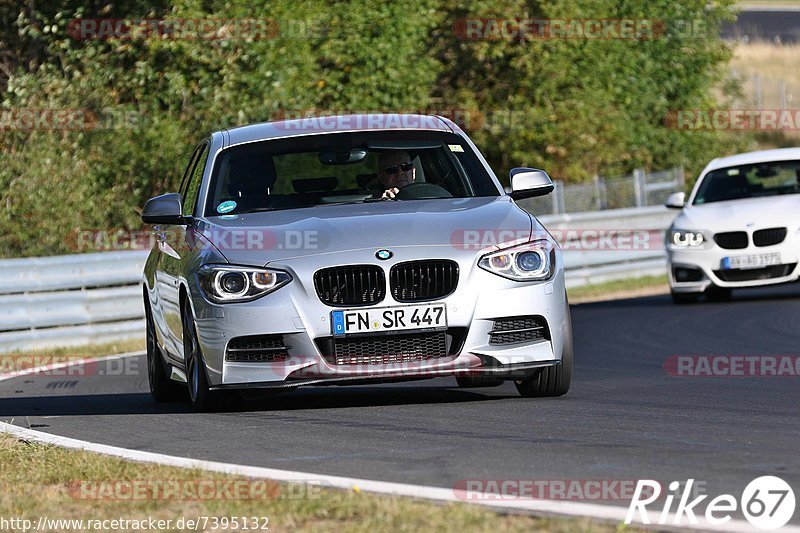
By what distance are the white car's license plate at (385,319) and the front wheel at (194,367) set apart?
0.90 metres

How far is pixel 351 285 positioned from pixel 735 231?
33.5 ft

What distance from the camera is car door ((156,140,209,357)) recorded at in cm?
931

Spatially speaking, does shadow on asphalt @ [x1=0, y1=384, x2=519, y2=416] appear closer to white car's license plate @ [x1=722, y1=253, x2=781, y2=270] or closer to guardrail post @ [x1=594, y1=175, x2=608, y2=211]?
white car's license plate @ [x1=722, y1=253, x2=781, y2=270]

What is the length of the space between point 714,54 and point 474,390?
27.7 meters

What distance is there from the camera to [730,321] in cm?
1527

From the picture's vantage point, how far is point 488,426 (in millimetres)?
7695

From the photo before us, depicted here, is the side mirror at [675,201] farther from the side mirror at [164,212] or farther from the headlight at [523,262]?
the headlight at [523,262]

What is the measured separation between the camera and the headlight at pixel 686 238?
18078 mm

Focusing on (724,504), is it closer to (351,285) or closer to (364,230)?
(351,285)

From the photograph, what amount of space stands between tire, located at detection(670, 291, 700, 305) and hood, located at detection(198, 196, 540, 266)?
9635mm

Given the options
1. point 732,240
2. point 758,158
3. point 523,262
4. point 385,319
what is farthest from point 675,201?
point 385,319

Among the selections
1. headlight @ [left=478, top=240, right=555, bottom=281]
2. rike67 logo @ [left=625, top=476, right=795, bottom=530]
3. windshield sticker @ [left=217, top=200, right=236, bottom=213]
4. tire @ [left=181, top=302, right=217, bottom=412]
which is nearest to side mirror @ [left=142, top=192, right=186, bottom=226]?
windshield sticker @ [left=217, top=200, right=236, bottom=213]

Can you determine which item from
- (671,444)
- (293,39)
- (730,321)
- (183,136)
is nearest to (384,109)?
(293,39)

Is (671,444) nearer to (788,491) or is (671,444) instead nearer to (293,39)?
(788,491)
